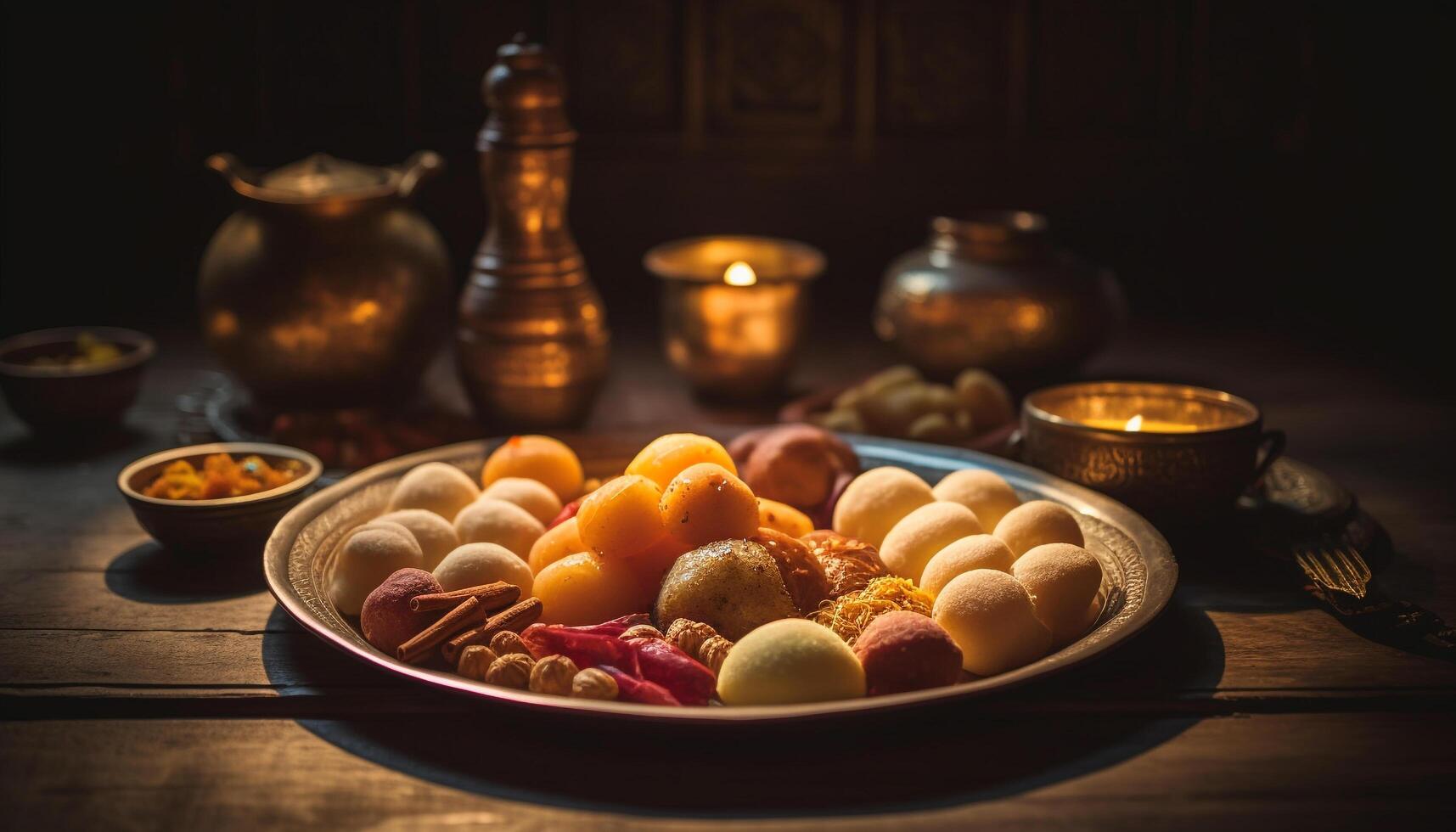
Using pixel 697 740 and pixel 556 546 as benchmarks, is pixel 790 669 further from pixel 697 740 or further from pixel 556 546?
pixel 556 546

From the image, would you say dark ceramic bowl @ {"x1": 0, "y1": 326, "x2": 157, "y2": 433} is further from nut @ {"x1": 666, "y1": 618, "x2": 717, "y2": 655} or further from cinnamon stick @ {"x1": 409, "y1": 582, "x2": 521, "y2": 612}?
nut @ {"x1": 666, "y1": 618, "x2": 717, "y2": 655}

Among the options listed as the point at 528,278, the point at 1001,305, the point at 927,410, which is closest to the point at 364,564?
the point at 528,278

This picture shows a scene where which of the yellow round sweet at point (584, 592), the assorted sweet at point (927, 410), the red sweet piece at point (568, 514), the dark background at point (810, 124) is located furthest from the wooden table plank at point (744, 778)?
the dark background at point (810, 124)

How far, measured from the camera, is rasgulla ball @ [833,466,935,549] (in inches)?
41.5

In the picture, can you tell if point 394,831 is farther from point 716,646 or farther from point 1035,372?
point 1035,372

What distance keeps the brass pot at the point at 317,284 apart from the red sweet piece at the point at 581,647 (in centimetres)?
72

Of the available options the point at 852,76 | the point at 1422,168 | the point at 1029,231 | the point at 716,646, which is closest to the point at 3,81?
the point at 852,76

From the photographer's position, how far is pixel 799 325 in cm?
168

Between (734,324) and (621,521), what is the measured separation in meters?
0.73

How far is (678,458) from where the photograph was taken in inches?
39.6

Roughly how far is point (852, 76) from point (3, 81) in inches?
55.9

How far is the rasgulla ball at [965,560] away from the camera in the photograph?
36.8 inches

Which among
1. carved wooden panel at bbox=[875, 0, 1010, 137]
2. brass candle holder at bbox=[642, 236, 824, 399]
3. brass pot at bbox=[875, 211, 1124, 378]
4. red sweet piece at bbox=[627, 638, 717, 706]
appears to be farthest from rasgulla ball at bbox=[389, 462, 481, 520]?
carved wooden panel at bbox=[875, 0, 1010, 137]

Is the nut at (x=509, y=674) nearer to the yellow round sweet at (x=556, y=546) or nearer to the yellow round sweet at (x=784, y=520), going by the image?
the yellow round sweet at (x=556, y=546)
